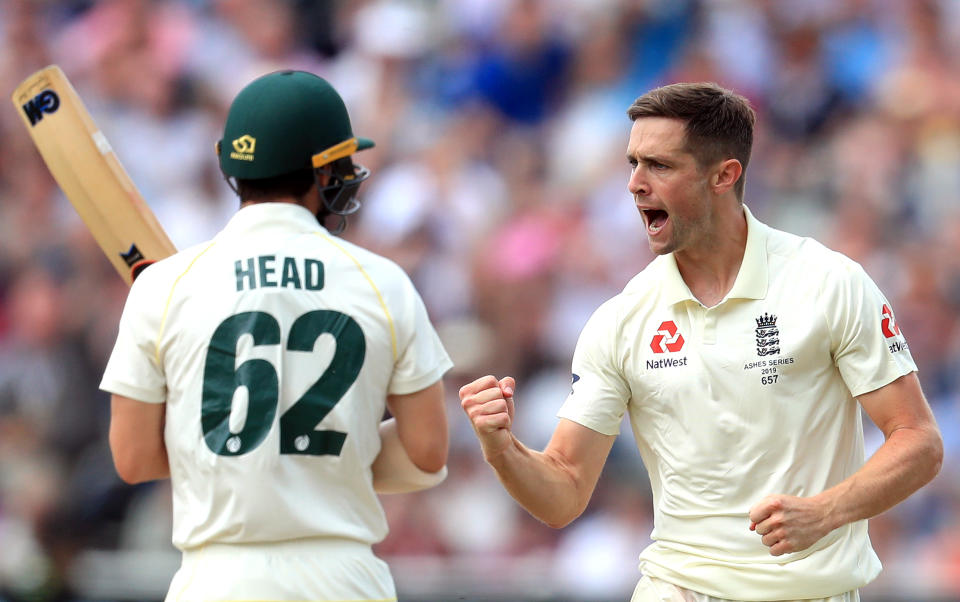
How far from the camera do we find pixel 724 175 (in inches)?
159

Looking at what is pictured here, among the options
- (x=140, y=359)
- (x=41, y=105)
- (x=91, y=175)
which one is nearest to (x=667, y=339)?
(x=140, y=359)

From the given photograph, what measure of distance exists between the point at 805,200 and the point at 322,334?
17.1ft

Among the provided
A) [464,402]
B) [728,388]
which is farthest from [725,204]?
[464,402]

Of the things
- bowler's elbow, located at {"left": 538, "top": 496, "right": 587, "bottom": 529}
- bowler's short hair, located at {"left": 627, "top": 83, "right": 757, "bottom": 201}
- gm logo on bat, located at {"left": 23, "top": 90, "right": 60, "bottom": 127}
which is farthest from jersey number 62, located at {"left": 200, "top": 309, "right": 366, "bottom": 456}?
gm logo on bat, located at {"left": 23, "top": 90, "right": 60, "bottom": 127}

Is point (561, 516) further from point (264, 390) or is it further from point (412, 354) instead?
point (264, 390)

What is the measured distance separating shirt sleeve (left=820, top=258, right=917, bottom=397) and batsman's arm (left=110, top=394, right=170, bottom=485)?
72.2 inches

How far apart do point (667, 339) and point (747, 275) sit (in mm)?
290

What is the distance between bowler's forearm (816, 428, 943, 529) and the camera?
11.7 feet

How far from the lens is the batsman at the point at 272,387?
3.59 m

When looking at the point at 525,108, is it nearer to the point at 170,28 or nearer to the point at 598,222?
the point at 598,222

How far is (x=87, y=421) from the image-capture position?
806 cm

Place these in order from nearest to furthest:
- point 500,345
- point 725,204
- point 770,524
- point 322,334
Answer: point 770,524 < point 322,334 < point 725,204 < point 500,345

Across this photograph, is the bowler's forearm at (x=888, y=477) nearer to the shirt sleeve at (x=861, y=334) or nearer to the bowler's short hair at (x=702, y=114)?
the shirt sleeve at (x=861, y=334)

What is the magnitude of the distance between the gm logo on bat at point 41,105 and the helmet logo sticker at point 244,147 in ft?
3.51
